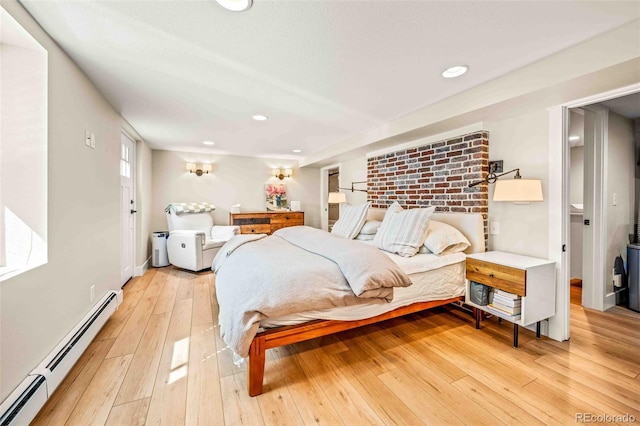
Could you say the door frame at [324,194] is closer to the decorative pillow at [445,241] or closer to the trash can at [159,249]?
the trash can at [159,249]

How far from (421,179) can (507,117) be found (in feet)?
3.53

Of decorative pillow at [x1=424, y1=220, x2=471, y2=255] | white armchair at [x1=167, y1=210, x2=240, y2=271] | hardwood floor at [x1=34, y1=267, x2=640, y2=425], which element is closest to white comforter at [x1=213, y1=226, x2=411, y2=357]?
hardwood floor at [x1=34, y1=267, x2=640, y2=425]

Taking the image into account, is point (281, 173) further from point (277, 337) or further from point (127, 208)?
point (277, 337)

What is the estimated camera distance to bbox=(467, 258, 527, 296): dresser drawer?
2022 mm

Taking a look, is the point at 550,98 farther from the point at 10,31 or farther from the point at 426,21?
the point at 10,31

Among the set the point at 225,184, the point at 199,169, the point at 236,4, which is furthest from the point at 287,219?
the point at 236,4

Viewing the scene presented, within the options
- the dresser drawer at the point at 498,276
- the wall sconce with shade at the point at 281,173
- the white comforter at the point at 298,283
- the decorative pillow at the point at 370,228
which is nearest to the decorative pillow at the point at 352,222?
the decorative pillow at the point at 370,228

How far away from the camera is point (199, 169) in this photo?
5316 millimetres

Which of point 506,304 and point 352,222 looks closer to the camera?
point 506,304

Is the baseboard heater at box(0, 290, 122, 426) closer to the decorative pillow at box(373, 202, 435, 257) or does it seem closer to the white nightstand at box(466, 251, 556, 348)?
the decorative pillow at box(373, 202, 435, 257)

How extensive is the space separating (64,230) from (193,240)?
2.29 meters

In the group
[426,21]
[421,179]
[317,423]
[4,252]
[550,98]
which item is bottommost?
[317,423]

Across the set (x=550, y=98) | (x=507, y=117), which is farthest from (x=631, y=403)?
(x=507, y=117)

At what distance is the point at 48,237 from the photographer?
1.59 meters
